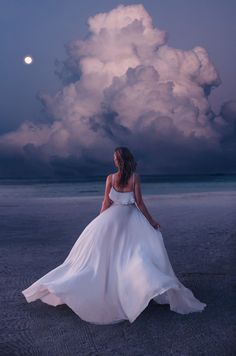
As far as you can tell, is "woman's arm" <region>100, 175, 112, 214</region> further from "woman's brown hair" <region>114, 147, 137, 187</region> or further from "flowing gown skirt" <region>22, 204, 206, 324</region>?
"woman's brown hair" <region>114, 147, 137, 187</region>

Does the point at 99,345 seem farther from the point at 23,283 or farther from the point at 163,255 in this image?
the point at 23,283

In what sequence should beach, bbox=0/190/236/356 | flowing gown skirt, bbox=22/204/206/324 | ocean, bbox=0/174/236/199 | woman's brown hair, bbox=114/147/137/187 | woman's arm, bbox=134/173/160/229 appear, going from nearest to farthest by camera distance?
beach, bbox=0/190/236/356
flowing gown skirt, bbox=22/204/206/324
woman's brown hair, bbox=114/147/137/187
woman's arm, bbox=134/173/160/229
ocean, bbox=0/174/236/199

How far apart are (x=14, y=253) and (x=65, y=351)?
6.04m

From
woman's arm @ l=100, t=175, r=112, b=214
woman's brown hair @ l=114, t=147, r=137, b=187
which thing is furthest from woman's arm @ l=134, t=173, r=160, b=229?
woman's arm @ l=100, t=175, r=112, b=214

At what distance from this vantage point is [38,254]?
33.0 feet

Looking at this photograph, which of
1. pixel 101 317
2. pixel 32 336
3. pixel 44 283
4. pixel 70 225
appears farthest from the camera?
pixel 70 225

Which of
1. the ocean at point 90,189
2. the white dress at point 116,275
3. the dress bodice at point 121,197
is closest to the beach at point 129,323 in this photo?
the white dress at point 116,275

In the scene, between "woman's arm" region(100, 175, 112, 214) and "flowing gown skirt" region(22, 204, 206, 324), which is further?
"woman's arm" region(100, 175, 112, 214)

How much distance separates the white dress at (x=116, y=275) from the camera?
17.3 ft

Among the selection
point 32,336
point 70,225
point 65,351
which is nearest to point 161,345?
point 65,351

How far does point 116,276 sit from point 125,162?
1.52 meters

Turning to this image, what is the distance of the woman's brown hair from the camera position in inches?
228

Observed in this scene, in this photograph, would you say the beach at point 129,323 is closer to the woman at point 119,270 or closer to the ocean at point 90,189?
the woman at point 119,270

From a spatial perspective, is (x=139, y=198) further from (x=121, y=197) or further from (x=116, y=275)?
(x=116, y=275)
